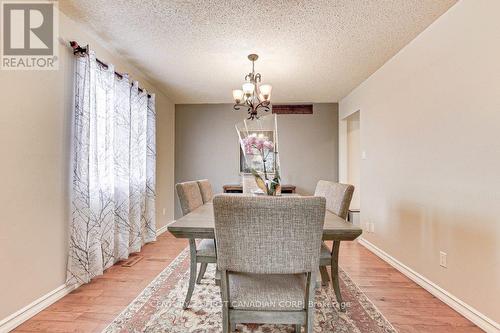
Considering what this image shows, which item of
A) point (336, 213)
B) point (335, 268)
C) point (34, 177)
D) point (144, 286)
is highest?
point (34, 177)

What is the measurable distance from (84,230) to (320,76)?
3.26 m

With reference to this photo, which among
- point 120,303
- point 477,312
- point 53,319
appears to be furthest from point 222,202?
point 477,312

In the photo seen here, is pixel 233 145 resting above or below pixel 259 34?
below

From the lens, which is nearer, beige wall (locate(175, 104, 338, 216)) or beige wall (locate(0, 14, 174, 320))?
beige wall (locate(0, 14, 174, 320))

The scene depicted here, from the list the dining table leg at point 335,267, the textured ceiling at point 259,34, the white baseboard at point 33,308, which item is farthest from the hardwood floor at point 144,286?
the textured ceiling at point 259,34

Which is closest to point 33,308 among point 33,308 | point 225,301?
point 33,308

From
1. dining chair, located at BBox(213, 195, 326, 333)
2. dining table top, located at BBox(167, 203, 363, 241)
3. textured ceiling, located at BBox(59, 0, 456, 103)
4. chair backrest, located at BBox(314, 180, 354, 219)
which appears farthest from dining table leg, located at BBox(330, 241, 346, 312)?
textured ceiling, located at BBox(59, 0, 456, 103)

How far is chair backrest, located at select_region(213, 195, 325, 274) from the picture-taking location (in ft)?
3.49

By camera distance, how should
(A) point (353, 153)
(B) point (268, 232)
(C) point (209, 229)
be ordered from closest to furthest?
(B) point (268, 232)
(C) point (209, 229)
(A) point (353, 153)

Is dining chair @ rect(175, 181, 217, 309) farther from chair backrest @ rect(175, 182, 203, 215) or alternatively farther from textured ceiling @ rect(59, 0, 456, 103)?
textured ceiling @ rect(59, 0, 456, 103)

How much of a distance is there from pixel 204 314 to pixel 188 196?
0.88m

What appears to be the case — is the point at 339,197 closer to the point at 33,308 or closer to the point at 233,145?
the point at 33,308

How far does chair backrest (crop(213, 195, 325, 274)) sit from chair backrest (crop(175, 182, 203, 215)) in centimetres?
97

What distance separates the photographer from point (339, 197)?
205cm
